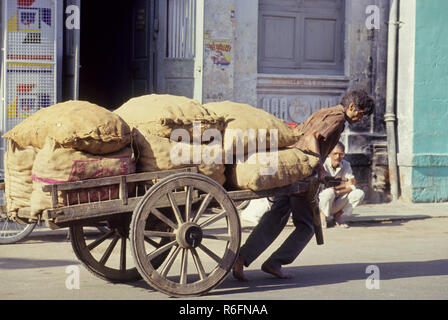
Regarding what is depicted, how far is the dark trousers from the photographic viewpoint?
6.37 metres

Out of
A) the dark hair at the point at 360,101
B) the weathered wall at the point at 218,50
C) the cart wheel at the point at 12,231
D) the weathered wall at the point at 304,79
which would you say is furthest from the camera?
the weathered wall at the point at 304,79

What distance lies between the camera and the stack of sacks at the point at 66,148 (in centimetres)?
514

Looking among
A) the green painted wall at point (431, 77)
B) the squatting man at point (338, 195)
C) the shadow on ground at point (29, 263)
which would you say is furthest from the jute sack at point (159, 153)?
the green painted wall at point (431, 77)

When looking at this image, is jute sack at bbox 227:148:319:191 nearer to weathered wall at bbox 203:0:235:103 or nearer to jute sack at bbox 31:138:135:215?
jute sack at bbox 31:138:135:215

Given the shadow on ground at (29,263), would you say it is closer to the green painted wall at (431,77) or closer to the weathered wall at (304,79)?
the weathered wall at (304,79)

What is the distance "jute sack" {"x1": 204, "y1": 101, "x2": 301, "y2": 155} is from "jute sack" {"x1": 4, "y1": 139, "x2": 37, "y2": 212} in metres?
1.38

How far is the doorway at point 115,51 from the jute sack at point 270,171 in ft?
19.2

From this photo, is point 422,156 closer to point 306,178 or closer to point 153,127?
point 306,178

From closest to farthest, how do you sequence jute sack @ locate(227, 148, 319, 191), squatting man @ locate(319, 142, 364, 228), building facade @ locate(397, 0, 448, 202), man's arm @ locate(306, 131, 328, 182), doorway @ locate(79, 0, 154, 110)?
jute sack @ locate(227, 148, 319, 191) → man's arm @ locate(306, 131, 328, 182) → squatting man @ locate(319, 142, 364, 228) → doorway @ locate(79, 0, 154, 110) → building facade @ locate(397, 0, 448, 202)

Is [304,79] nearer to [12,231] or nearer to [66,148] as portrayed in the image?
[12,231]

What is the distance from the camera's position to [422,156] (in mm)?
12500

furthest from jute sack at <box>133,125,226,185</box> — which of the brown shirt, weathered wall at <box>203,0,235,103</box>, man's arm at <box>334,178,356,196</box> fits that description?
weathered wall at <box>203,0,235,103</box>
